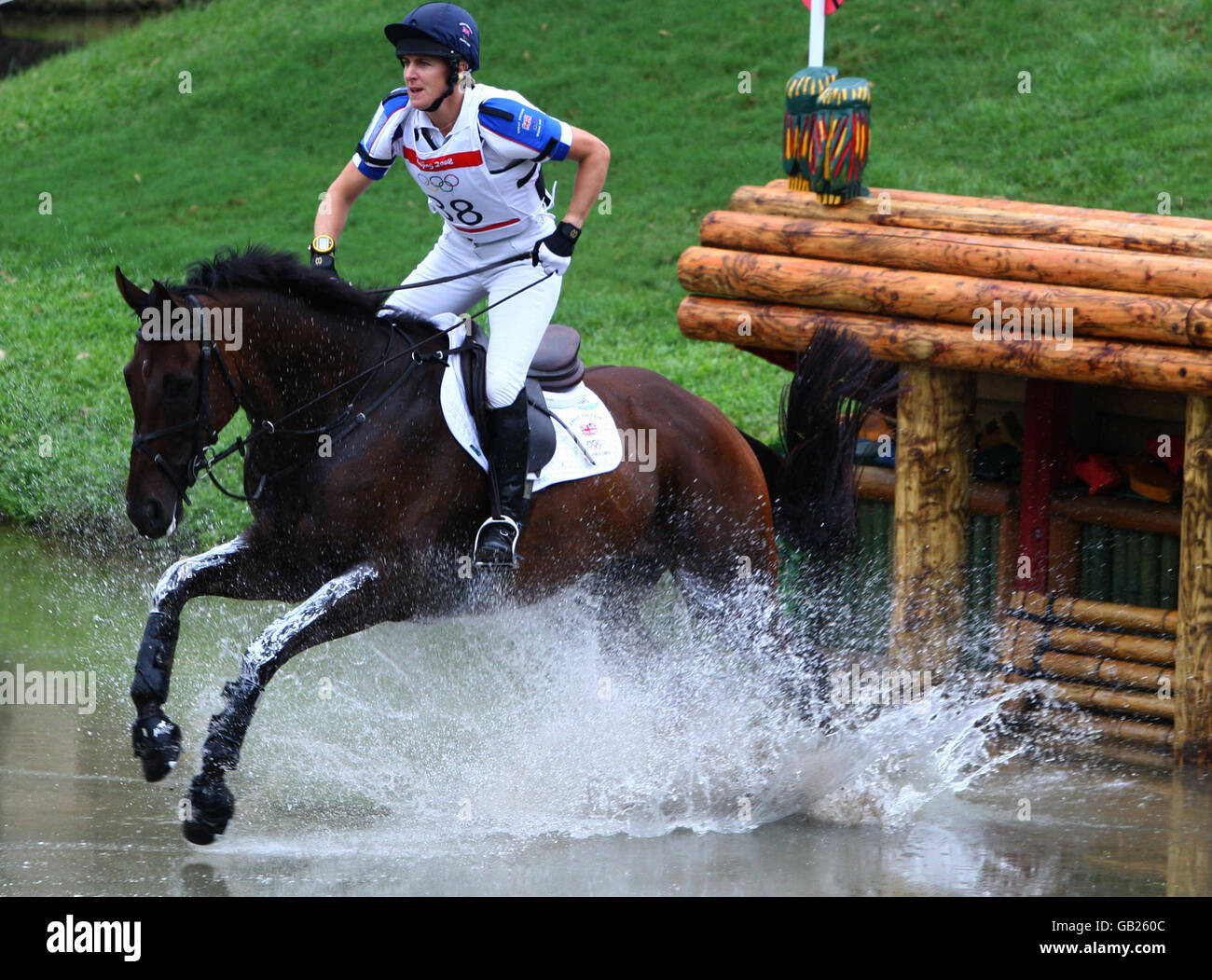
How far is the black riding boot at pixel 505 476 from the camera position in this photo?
211 inches

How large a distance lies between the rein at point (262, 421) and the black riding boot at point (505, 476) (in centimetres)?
29

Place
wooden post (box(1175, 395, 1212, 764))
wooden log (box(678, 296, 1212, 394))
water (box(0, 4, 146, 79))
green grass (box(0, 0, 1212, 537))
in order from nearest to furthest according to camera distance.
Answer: wooden log (box(678, 296, 1212, 394))
wooden post (box(1175, 395, 1212, 764))
green grass (box(0, 0, 1212, 537))
water (box(0, 4, 146, 79))

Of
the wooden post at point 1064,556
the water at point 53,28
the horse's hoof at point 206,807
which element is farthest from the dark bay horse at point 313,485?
the water at point 53,28

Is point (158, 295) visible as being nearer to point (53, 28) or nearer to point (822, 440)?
point (822, 440)

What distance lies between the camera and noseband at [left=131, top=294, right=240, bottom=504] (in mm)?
4734

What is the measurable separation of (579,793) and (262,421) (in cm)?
174

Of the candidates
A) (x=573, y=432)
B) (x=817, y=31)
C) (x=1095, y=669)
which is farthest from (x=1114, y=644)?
(x=817, y=31)

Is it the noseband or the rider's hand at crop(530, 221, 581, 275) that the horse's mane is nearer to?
the noseband

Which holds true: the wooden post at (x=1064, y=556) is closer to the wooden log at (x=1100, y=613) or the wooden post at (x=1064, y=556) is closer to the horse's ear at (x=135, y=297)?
the wooden log at (x=1100, y=613)

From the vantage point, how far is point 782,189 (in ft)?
23.0

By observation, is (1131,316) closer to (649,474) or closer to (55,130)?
(649,474)

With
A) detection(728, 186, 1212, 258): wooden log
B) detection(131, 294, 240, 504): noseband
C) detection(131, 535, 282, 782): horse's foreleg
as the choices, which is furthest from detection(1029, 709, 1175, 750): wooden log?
detection(131, 294, 240, 504): noseband

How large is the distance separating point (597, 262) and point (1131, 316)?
25.8 feet

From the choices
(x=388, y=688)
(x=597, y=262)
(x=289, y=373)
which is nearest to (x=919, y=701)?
(x=388, y=688)
